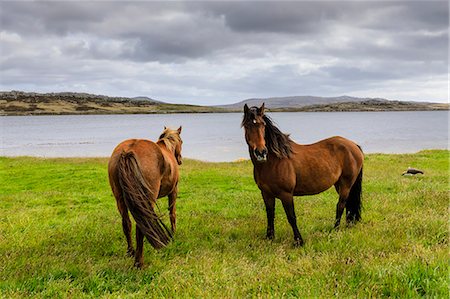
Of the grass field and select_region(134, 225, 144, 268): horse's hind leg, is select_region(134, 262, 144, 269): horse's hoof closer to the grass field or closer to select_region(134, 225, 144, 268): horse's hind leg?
select_region(134, 225, 144, 268): horse's hind leg

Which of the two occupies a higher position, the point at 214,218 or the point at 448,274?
the point at 448,274

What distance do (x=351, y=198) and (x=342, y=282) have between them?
14.8ft

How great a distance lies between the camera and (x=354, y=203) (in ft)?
29.2

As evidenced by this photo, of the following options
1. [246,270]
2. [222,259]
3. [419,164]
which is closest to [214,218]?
[222,259]

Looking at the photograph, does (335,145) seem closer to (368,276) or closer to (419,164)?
(368,276)

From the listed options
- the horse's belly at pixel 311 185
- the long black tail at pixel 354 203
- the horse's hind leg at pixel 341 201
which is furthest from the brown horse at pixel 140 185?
the long black tail at pixel 354 203

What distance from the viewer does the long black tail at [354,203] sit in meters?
8.88

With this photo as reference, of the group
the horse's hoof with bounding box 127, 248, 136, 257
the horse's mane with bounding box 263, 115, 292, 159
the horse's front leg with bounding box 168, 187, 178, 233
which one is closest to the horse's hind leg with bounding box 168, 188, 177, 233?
the horse's front leg with bounding box 168, 187, 178, 233

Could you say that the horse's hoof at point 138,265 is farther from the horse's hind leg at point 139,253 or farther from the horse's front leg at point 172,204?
the horse's front leg at point 172,204

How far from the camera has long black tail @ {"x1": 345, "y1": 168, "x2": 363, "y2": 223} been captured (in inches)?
350

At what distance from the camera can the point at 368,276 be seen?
196 inches

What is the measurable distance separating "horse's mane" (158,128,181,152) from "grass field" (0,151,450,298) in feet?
6.84

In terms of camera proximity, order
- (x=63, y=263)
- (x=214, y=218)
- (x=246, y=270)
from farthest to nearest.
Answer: (x=214, y=218) → (x=63, y=263) → (x=246, y=270)

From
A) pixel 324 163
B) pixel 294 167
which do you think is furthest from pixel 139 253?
pixel 324 163
